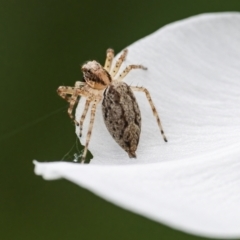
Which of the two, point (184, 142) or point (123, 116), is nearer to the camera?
point (184, 142)

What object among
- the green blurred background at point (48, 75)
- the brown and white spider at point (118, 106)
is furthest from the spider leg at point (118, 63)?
the green blurred background at point (48, 75)

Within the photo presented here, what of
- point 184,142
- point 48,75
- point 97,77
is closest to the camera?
point 184,142

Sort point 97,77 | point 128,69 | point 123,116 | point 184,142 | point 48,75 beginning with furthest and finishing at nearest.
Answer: point 48,75 < point 97,77 < point 128,69 < point 123,116 < point 184,142

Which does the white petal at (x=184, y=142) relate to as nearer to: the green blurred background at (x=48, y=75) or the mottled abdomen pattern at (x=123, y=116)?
the mottled abdomen pattern at (x=123, y=116)

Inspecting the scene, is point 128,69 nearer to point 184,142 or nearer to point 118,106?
point 118,106

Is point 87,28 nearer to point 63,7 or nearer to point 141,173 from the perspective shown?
point 63,7

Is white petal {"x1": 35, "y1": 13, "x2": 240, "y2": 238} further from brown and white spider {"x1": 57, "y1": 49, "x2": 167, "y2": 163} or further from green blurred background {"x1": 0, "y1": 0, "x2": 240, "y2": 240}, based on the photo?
green blurred background {"x1": 0, "y1": 0, "x2": 240, "y2": 240}

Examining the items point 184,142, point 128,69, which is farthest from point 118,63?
point 184,142

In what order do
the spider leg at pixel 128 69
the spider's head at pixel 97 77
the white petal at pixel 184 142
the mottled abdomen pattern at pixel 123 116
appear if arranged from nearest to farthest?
the white petal at pixel 184 142, the mottled abdomen pattern at pixel 123 116, the spider leg at pixel 128 69, the spider's head at pixel 97 77
